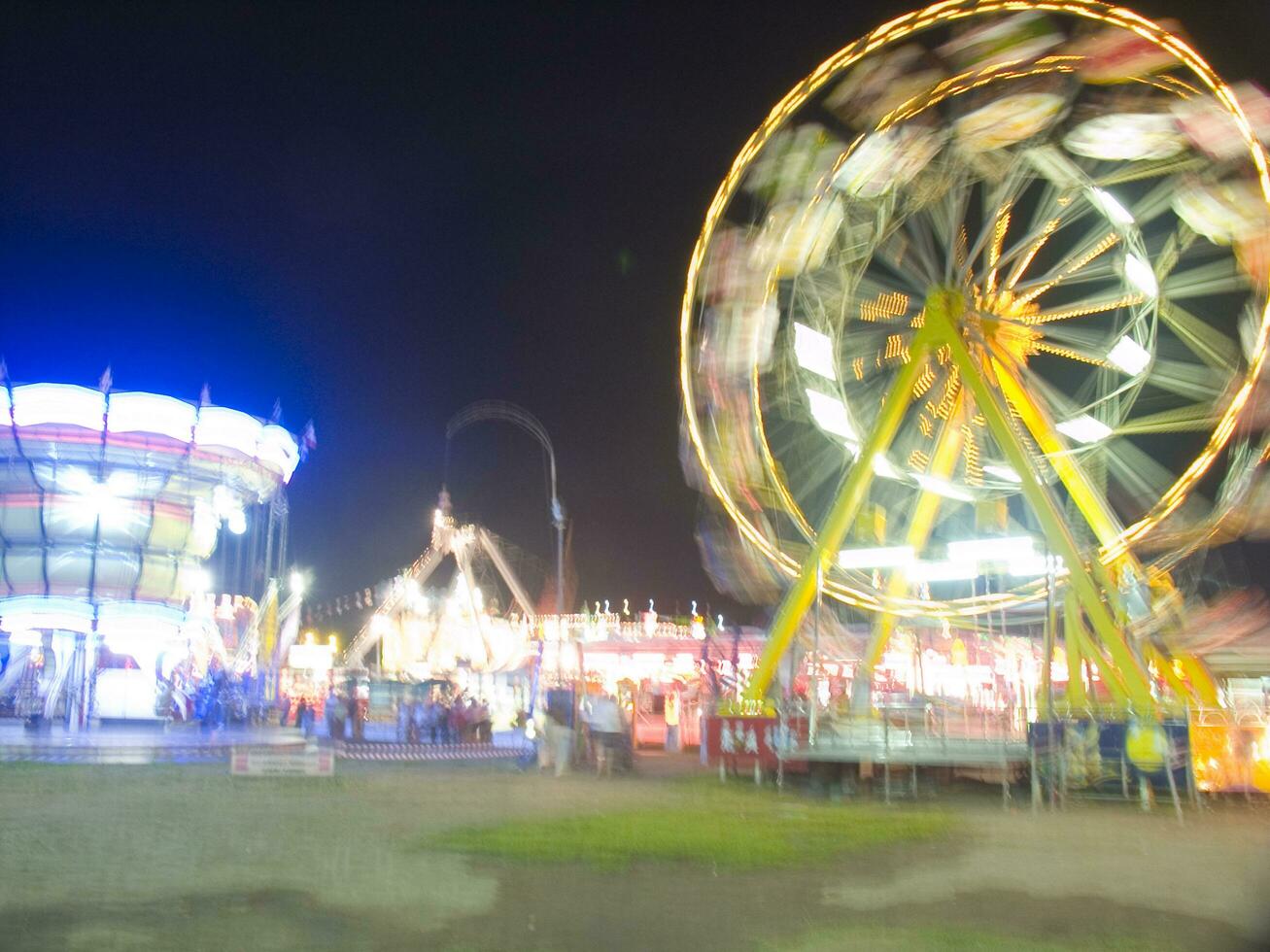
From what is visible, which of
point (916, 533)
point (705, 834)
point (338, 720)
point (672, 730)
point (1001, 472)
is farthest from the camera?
point (338, 720)

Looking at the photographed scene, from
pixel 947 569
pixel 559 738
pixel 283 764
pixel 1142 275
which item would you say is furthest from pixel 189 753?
pixel 1142 275

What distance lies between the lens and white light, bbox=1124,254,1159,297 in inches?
770

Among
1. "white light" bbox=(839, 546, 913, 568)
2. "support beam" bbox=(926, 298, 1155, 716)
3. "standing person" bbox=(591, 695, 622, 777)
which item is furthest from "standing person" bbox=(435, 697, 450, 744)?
"support beam" bbox=(926, 298, 1155, 716)

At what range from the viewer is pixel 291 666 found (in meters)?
67.3

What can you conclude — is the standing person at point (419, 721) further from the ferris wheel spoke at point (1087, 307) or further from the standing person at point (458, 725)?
the ferris wheel spoke at point (1087, 307)

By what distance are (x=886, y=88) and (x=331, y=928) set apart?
693 inches

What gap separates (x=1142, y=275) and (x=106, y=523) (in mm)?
38423

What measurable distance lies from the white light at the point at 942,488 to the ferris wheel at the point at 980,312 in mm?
77

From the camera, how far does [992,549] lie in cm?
2008

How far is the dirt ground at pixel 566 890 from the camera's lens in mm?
7586

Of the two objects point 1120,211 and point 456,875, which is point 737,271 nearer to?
point 1120,211

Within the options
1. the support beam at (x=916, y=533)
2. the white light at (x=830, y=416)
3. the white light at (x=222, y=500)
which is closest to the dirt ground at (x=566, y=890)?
the support beam at (x=916, y=533)

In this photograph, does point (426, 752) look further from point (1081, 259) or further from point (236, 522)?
point (236, 522)

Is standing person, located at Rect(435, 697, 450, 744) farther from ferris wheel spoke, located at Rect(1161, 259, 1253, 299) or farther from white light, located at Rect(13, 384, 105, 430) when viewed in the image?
ferris wheel spoke, located at Rect(1161, 259, 1253, 299)
